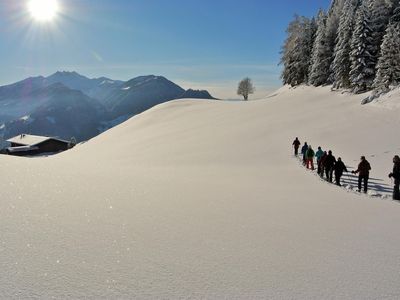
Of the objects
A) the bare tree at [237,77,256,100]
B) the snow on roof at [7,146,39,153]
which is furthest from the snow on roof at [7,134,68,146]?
the bare tree at [237,77,256,100]

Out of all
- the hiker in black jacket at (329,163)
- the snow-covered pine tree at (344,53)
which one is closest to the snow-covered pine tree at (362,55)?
the snow-covered pine tree at (344,53)

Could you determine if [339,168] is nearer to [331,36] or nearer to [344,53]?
[344,53]

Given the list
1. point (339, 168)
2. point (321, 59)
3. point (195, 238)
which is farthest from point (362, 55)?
point (195, 238)

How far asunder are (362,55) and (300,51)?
19.5 meters

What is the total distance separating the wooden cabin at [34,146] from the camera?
2886 inches

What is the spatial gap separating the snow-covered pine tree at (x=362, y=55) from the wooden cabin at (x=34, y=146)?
65.3 m

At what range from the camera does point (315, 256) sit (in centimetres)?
580

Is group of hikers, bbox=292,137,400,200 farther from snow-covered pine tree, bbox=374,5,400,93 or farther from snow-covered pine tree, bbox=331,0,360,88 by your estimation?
snow-covered pine tree, bbox=331,0,360,88

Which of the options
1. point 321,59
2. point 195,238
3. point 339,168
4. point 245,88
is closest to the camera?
point 195,238

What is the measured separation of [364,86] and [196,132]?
20.7 m

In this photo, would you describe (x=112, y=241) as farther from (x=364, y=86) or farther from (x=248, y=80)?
(x=248, y=80)

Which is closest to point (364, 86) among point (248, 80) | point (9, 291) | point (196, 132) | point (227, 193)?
point (196, 132)

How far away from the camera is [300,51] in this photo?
57812 mm

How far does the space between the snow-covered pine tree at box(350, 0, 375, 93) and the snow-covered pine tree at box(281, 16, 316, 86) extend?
17.1 meters
